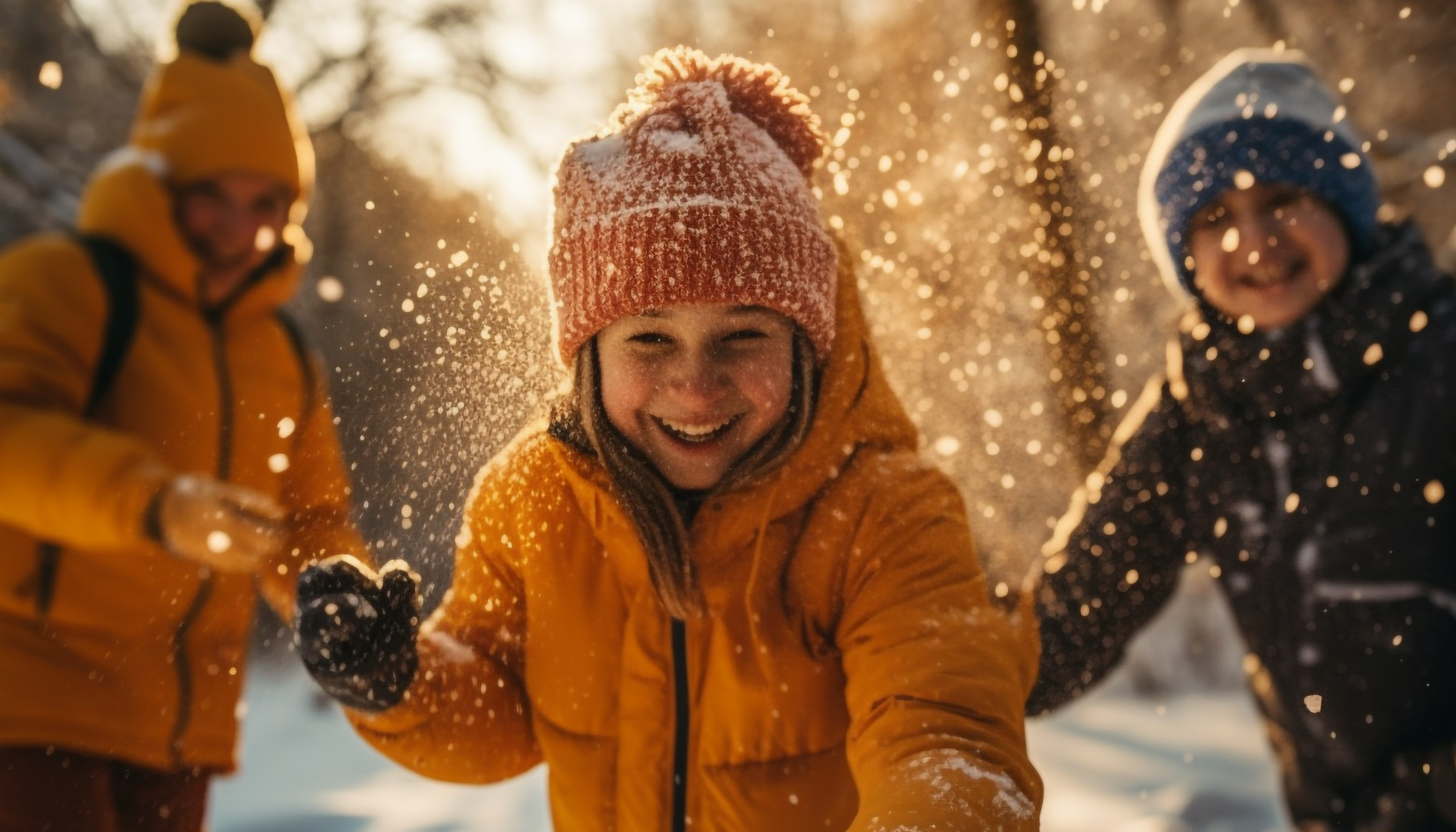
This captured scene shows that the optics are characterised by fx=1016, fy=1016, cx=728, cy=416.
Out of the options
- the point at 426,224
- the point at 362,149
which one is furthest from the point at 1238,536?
the point at 362,149

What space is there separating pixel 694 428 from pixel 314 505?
406mm

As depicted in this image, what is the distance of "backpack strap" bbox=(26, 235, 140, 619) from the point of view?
0.82 meters

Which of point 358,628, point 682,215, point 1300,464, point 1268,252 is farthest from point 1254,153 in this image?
point 358,628

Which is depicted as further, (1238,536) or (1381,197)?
(1381,197)

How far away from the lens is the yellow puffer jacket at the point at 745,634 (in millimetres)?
603

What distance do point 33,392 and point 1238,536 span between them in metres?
1.10

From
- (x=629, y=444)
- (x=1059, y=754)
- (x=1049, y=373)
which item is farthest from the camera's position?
(x=1059, y=754)

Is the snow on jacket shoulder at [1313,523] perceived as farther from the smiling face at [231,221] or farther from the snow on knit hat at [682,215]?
the smiling face at [231,221]

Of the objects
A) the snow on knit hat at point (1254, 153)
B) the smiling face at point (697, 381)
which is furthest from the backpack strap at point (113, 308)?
the snow on knit hat at point (1254, 153)

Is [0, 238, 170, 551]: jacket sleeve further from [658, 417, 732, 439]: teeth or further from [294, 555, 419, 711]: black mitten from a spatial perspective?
[658, 417, 732, 439]: teeth

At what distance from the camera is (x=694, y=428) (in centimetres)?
63

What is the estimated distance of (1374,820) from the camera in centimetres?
98

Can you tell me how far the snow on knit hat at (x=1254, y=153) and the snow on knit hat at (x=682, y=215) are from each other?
482 millimetres

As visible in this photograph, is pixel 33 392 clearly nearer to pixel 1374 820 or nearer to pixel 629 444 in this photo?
pixel 629 444
